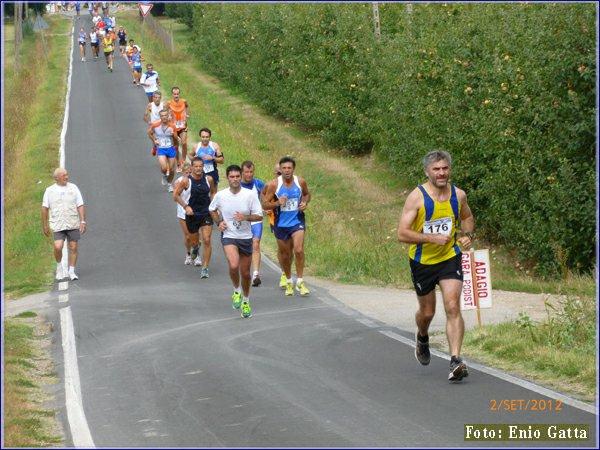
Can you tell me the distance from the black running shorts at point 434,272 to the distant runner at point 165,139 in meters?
15.4

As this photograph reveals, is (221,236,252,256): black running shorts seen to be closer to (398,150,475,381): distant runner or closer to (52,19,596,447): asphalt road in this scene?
(52,19,596,447): asphalt road

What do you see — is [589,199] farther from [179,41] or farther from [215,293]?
[179,41]

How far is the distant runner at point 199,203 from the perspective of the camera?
1927cm

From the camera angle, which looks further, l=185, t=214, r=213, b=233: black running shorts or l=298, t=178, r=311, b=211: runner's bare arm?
l=185, t=214, r=213, b=233: black running shorts

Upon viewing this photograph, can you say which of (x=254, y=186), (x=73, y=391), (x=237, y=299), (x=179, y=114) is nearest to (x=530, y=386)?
→ (x=73, y=391)

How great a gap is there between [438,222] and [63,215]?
10.7 meters

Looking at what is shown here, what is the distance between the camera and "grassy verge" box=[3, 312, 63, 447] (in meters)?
9.39

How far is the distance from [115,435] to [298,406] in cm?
153

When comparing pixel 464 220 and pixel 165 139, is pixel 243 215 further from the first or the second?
pixel 165 139

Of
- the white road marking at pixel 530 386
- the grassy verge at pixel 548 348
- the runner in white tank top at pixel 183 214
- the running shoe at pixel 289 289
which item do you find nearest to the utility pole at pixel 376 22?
the runner in white tank top at pixel 183 214

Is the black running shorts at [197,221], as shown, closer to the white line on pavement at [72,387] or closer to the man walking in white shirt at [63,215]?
Result: the man walking in white shirt at [63,215]

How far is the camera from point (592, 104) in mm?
19188

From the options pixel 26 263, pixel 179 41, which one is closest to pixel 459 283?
pixel 26 263

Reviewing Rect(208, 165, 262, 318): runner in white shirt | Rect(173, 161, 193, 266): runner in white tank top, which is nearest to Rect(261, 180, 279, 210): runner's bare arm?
Rect(208, 165, 262, 318): runner in white shirt
